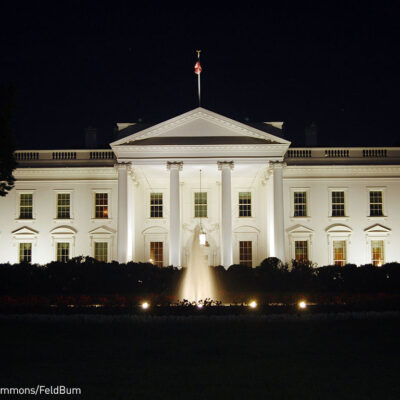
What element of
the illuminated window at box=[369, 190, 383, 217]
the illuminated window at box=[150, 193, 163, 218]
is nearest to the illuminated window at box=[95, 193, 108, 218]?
the illuminated window at box=[150, 193, 163, 218]

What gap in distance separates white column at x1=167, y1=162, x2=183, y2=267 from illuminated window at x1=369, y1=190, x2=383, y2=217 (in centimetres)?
1476

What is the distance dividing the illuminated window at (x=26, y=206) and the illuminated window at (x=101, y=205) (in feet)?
15.7

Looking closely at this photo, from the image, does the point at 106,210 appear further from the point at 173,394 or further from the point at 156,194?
the point at 173,394

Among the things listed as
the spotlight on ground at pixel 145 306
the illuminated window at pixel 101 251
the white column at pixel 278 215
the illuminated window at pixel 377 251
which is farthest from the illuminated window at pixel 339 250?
the spotlight on ground at pixel 145 306

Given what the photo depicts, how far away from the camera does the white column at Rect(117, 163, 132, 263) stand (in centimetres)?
3403

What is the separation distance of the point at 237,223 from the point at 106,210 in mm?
9616

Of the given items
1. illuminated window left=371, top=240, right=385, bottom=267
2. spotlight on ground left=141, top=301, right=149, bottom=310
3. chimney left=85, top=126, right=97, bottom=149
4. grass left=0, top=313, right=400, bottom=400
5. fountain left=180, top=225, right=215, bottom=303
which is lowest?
grass left=0, top=313, right=400, bottom=400

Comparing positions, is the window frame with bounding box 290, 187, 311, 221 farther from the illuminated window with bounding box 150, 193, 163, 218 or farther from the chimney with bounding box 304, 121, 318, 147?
the illuminated window with bounding box 150, 193, 163, 218

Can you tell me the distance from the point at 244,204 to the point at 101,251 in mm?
10994

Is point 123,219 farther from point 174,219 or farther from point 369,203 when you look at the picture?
point 369,203

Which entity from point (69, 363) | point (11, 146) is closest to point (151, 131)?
point (11, 146)

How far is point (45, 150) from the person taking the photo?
1581 inches

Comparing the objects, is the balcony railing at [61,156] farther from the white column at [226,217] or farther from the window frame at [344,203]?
the window frame at [344,203]

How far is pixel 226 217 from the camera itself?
34.0 metres
